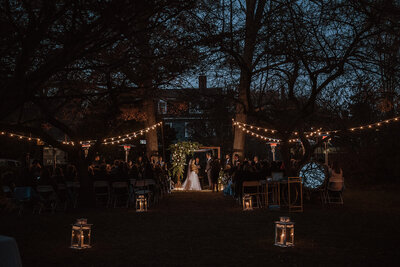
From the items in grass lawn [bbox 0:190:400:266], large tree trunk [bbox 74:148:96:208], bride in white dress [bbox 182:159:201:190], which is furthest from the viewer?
bride in white dress [bbox 182:159:201:190]

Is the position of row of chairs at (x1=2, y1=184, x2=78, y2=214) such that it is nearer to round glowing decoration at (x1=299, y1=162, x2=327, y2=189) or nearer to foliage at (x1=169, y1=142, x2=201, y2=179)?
round glowing decoration at (x1=299, y1=162, x2=327, y2=189)

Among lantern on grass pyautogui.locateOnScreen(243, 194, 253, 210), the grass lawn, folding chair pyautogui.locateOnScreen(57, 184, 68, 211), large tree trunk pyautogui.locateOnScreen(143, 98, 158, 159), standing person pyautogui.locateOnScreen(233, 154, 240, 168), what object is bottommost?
the grass lawn

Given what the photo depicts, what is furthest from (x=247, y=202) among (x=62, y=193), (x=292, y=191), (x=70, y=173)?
(x=70, y=173)

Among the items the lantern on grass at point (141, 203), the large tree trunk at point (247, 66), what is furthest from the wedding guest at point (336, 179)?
the lantern on grass at point (141, 203)

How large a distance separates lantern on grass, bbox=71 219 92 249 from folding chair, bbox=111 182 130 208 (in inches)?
277

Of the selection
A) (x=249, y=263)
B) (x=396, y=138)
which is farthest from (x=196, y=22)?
(x=396, y=138)

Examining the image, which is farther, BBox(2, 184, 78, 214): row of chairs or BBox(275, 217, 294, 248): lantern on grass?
BBox(2, 184, 78, 214): row of chairs

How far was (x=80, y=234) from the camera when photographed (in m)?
6.78

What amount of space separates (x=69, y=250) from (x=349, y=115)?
19.5m

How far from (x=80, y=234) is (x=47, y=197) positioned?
7.28 metres

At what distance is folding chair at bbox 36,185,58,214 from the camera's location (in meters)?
12.4

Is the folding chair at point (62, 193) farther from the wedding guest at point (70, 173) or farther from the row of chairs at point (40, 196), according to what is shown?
the wedding guest at point (70, 173)

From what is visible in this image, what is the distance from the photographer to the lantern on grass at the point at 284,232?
6.66 m

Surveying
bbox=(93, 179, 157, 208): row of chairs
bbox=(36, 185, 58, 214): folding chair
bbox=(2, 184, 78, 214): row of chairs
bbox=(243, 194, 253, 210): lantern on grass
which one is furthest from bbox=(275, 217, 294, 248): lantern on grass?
bbox=(36, 185, 58, 214): folding chair
